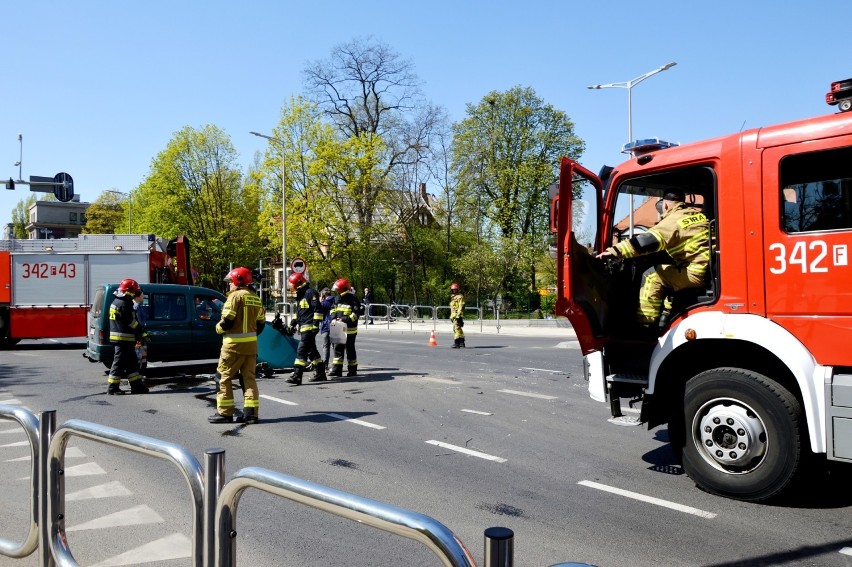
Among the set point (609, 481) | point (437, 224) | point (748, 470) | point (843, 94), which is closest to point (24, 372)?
point (609, 481)

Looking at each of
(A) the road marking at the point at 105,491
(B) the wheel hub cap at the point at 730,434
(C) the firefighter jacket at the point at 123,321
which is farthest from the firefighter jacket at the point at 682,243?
(C) the firefighter jacket at the point at 123,321

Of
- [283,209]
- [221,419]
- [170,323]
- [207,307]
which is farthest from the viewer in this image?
[283,209]

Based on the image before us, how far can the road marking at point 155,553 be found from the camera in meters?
3.87

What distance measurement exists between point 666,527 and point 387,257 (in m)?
38.9

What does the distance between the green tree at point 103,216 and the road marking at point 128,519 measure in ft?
232

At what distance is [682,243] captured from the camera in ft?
17.7

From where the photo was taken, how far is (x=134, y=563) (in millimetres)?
3852

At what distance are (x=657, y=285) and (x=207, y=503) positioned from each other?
162 inches

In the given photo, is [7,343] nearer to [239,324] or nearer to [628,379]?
[239,324]

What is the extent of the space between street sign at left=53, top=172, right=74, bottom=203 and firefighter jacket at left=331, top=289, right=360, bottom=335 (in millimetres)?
13522

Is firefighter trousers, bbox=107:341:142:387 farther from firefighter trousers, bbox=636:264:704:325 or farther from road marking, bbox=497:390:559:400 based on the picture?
firefighter trousers, bbox=636:264:704:325

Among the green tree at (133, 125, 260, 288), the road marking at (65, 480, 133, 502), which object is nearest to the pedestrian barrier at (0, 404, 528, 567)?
the road marking at (65, 480, 133, 502)

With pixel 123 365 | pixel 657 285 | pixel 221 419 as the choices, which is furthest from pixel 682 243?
pixel 123 365

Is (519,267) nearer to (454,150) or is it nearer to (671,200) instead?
(454,150)
